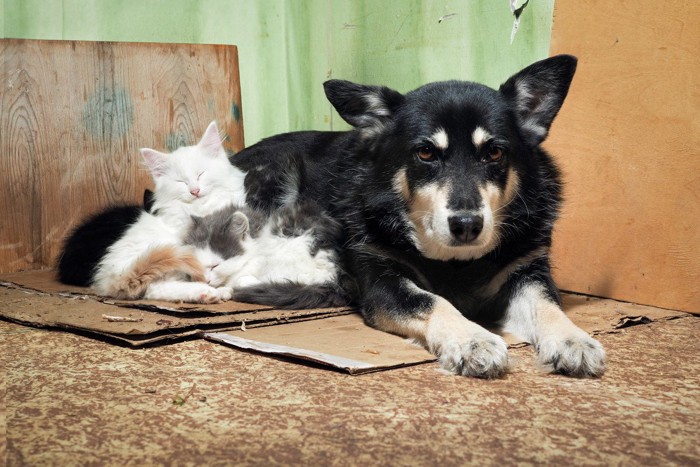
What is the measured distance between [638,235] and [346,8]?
2.53 meters

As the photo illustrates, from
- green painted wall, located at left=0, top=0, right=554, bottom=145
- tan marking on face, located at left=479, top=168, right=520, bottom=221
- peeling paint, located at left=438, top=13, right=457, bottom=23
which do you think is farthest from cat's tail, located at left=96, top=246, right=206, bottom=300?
peeling paint, located at left=438, top=13, right=457, bottom=23

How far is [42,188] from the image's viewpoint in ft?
14.4

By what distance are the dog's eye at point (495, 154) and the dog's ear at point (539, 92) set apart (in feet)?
0.86

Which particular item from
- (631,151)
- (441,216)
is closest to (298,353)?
(441,216)

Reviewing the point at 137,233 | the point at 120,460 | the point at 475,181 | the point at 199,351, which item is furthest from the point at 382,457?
the point at 137,233

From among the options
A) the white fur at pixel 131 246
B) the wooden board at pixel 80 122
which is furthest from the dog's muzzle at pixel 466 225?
the wooden board at pixel 80 122

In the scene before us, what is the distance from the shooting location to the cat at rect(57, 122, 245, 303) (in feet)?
11.3

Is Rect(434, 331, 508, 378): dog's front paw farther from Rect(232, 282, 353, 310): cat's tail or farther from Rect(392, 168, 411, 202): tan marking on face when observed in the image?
Rect(232, 282, 353, 310): cat's tail

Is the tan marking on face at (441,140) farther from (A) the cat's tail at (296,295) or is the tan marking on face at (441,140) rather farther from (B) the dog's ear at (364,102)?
(A) the cat's tail at (296,295)

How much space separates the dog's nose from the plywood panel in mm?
1247

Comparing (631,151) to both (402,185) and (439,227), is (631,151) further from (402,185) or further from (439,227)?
(439,227)

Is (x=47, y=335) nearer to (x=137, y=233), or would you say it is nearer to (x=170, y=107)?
(x=137, y=233)

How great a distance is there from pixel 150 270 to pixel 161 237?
0.89ft

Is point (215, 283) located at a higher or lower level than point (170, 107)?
lower
